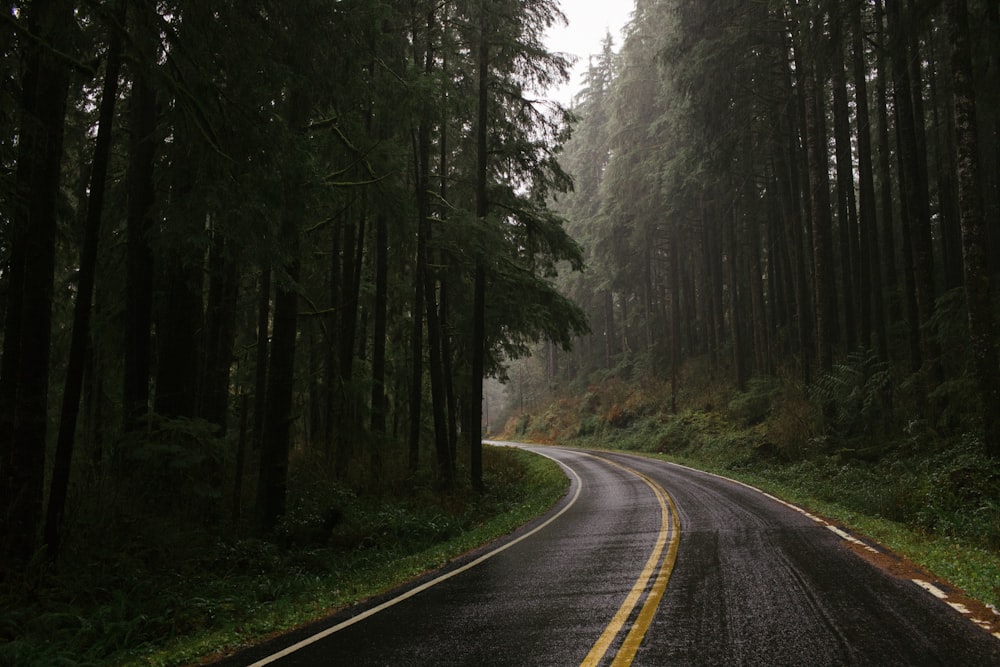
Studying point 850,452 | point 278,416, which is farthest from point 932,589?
point 850,452

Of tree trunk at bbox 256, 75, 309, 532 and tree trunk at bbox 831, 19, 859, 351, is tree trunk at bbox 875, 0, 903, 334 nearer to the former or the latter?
tree trunk at bbox 831, 19, 859, 351

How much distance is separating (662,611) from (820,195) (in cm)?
1869

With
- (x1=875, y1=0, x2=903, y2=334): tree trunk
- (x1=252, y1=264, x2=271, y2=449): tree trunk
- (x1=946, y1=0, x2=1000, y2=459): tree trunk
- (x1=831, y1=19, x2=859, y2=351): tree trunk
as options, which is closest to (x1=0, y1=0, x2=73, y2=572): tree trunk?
(x1=252, y1=264, x2=271, y2=449): tree trunk

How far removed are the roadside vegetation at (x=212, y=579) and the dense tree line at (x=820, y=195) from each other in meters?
12.0

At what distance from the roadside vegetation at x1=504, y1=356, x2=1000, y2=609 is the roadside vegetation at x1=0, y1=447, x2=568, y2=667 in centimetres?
762

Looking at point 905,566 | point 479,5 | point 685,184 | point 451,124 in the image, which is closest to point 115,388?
point 451,124

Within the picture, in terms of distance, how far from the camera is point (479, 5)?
15.5 meters

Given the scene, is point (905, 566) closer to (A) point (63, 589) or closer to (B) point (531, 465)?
(A) point (63, 589)

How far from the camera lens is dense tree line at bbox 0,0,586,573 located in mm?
6535

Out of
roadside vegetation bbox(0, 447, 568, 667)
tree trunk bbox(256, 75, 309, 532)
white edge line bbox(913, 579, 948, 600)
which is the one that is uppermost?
tree trunk bbox(256, 75, 309, 532)

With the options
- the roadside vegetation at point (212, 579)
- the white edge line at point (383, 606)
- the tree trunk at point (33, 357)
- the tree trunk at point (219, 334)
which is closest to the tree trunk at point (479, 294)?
the roadside vegetation at point (212, 579)

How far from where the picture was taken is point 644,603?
19.9ft

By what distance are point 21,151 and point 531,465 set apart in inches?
909

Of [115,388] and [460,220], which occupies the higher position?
[460,220]
